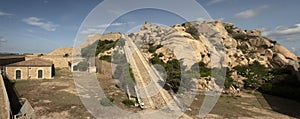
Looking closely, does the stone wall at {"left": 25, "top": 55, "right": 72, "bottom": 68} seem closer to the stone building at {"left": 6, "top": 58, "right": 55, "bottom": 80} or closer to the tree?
the tree

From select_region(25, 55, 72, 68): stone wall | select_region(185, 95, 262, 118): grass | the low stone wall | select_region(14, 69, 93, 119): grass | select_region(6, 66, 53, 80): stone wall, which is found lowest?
select_region(185, 95, 262, 118): grass

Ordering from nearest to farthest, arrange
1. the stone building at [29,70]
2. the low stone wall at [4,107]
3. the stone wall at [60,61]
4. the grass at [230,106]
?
the low stone wall at [4,107], the grass at [230,106], the stone building at [29,70], the stone wall at [60,61]

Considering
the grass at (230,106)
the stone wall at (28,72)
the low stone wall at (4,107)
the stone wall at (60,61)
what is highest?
the stone wall at (60,61)

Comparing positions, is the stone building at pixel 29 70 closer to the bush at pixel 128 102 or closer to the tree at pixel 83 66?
the tree at pixel 83 66

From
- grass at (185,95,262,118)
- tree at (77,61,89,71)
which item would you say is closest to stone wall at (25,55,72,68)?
tree at (77,61,89,71)

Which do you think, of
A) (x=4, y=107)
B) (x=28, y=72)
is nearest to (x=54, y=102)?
(x=4, y=107)

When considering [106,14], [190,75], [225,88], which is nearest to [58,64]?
[106,14]

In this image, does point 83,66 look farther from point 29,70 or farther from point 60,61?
point 29,70

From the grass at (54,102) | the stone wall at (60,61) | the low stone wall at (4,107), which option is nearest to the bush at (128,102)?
the grass at (54,102)
